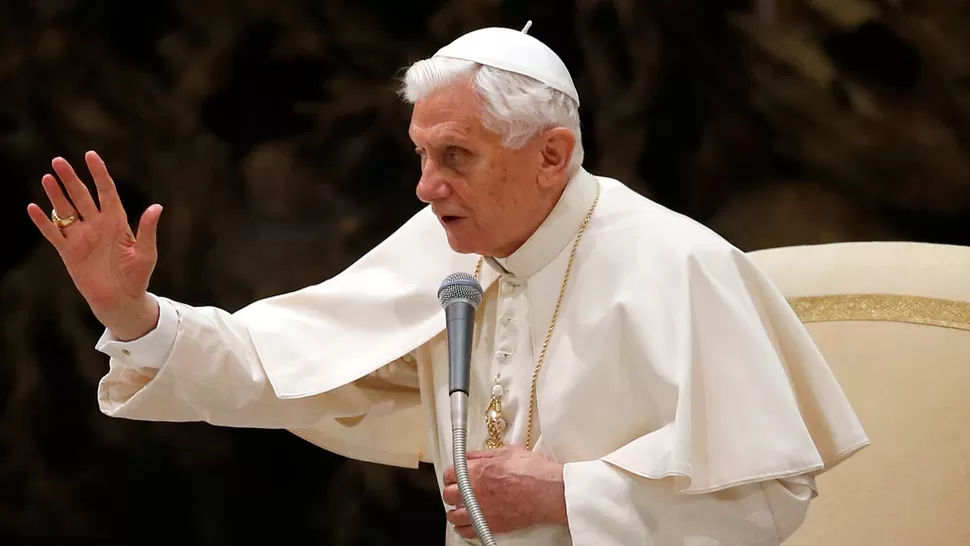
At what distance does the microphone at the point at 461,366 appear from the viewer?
2.06 metres

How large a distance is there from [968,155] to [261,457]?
8.61 ft

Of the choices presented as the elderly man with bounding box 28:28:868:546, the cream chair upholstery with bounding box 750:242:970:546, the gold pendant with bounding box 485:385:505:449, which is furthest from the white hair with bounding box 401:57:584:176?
the cream chair upholstery with bounding box 750:242:970:546

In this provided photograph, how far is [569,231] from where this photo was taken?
275 cm

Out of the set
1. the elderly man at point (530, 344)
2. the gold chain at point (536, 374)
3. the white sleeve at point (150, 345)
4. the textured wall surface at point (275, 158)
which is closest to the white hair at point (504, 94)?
the elderly man at point (530, 344)

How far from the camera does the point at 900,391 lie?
3.11 metres

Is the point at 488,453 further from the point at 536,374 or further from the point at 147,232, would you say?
the point at 147,232

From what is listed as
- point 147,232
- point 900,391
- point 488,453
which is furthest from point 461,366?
point 900,391

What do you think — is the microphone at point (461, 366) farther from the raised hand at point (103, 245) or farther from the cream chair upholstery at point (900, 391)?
the cream chair upholstery at point (900, 391)

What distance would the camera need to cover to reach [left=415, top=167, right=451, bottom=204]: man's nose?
8.30 feet

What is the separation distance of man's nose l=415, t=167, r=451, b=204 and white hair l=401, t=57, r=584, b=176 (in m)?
0.14

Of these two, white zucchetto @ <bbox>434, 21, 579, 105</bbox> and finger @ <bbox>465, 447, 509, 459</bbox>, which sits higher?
white zucchetto @ <bbox>434, 21, 579, 105</bbox>

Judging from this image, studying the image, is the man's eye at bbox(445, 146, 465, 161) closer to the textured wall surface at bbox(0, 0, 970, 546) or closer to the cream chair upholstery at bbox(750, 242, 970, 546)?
the cream chair upholstery at bbox(750, 242, 970, 546)

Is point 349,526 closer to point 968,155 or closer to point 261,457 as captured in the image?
point 261,457

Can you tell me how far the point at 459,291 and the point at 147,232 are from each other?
64 cm
